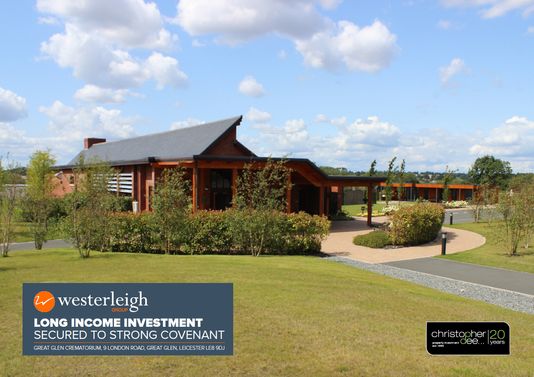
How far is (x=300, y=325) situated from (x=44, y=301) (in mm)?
3919

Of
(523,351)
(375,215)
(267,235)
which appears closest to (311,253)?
(267,235)

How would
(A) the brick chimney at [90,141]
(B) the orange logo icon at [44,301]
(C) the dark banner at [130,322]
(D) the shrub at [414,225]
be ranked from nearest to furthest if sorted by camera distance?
1. (C) the dark banner at [130,322]
2. (B) the orange logo icon at [44,301]
3. (D) the shrub at [414,225]
4. (A) the brick chimney at [90,141]

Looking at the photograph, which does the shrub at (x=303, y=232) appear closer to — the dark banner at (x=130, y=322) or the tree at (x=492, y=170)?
the dark banner at (x=130, y=322)

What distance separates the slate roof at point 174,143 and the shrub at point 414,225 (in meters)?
11.2

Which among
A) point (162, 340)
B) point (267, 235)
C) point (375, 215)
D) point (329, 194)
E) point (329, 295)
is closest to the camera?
point (162, 340)

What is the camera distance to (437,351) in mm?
6285

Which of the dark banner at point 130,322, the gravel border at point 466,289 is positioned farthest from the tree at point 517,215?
the dark banner at point 130,322

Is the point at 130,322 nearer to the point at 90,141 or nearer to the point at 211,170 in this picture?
the point at 211,170

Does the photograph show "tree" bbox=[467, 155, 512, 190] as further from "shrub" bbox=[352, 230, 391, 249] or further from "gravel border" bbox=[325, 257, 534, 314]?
Result: "gravel border" bbox=[325, 257, 534, 314]

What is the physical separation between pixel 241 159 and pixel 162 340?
18.1 m

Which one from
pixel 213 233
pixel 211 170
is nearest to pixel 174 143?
pixel 211 170

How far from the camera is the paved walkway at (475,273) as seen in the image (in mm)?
13049

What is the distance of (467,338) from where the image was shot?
669cm

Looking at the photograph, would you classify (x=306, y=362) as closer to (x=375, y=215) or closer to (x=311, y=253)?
(x=311, y=253)
